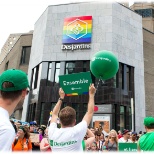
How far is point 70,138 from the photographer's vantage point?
2.66m

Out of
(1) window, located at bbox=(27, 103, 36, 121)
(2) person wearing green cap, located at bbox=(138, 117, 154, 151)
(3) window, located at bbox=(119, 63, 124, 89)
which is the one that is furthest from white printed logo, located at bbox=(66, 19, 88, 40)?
(2) person wearing green cap, located at bbox=(138, 117, 154, 151)

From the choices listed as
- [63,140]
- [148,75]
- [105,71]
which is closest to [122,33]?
[148,75]

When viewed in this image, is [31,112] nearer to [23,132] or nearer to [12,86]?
[23,132]

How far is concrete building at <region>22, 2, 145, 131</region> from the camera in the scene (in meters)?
21.2

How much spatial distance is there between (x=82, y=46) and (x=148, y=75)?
8890mm

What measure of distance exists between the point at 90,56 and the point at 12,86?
2065 cm

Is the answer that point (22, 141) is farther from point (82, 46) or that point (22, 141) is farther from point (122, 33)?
point (122, 33)

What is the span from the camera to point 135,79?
23.4 metres

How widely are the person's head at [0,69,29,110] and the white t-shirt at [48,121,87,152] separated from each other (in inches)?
45.1

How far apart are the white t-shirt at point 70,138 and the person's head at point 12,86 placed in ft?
3.76

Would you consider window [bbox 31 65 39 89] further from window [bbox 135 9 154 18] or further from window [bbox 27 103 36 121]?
window [bbox 135 9 154 18]

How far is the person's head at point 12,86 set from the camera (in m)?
1.65

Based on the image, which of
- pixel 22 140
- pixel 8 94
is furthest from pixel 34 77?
pixel 8 94

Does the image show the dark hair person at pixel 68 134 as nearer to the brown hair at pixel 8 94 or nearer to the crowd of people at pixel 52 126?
the crowd of people at pixel 52 126
